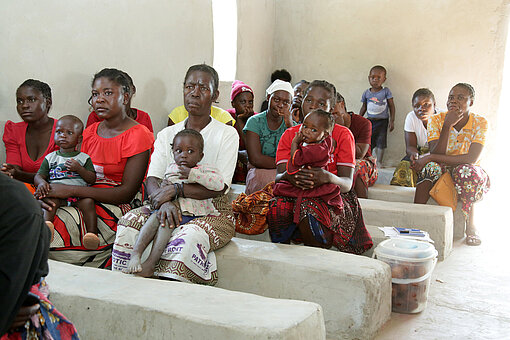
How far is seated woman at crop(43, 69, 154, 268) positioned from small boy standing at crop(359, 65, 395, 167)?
4.99 meters

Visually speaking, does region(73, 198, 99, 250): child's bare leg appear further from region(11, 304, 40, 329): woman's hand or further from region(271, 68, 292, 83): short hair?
region(271, 68, 292, 83): short hair

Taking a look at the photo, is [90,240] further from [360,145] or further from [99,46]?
[360,145]

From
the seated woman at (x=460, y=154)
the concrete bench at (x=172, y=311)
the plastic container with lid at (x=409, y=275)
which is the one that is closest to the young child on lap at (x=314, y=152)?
the plastic container with lid at (x=409, y=275)

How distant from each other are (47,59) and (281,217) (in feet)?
8.09

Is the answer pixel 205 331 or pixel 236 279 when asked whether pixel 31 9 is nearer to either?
pixel 236 279

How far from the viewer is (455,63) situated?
289 inches

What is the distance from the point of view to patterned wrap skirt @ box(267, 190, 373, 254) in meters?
3.21

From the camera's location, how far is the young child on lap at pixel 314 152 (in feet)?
10.3

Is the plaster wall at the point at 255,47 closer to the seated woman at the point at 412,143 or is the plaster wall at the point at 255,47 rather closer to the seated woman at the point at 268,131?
the seated woman at the point at 268,131

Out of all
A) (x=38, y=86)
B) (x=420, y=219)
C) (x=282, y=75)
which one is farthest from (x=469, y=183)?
(x=282, y=75)

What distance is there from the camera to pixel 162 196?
114 inches

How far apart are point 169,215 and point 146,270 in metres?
0.34

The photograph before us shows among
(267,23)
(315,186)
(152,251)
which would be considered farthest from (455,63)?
(152,251)

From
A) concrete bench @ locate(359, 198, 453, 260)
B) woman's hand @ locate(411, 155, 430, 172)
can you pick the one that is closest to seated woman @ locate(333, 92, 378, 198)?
woman's hand @ locate(411, 155, 430, 172)
